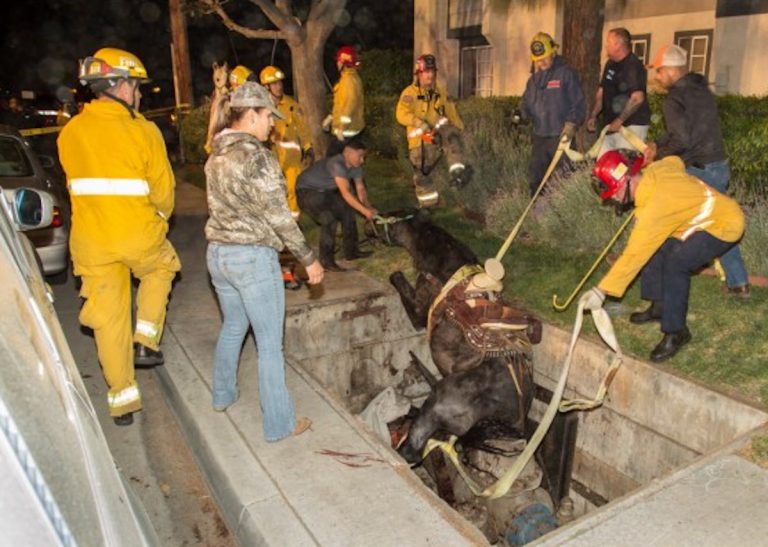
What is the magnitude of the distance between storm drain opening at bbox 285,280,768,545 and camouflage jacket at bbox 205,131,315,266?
1259 millimetres

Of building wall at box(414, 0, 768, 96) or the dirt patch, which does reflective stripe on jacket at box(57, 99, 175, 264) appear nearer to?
the dirt patch

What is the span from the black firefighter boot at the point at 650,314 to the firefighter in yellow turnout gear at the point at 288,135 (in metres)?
3.76

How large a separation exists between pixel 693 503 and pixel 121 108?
3.64 metres

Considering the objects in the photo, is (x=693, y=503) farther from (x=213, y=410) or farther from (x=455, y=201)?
(x=455, y=201)

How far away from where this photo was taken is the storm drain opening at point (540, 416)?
3959 mm

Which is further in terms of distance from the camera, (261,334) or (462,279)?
(462,279)

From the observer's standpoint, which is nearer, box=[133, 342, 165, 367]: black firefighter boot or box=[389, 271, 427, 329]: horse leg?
box=[133, 342, 165, 367]: black firefighter boot

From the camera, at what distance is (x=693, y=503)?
2.98 metres

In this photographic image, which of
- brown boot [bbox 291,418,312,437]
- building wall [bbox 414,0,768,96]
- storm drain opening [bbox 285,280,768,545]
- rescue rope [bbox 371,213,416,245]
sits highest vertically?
building wall [bbox 414,0,768,96]

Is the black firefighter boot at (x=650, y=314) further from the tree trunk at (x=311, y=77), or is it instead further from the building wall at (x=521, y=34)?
the building wall at (x=521, y=34)

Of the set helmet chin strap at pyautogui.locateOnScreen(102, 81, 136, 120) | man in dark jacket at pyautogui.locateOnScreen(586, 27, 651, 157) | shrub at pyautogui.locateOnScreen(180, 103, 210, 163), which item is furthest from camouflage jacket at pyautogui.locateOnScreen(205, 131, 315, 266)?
shrub at pyautogui.locateOnScreen(180, 103, 210, 163)


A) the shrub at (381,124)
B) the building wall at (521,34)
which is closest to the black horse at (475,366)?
the shrub at (381,124)

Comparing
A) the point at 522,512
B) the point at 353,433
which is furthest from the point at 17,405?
the point at 522,512

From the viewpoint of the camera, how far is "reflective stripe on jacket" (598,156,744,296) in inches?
155
